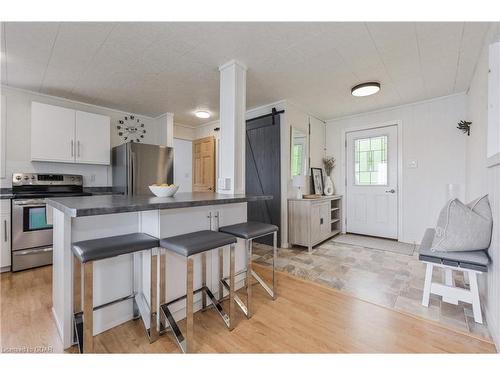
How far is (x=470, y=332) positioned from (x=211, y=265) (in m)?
1.94

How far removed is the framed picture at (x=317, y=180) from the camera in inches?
169

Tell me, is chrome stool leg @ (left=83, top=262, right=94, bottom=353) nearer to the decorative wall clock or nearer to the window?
the decorative wall clock

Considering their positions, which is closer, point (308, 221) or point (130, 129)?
point (308, 221)

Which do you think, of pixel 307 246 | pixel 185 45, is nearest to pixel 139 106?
pixel 185 45

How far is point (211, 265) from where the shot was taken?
6.52 feet

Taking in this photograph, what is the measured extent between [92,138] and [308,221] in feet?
11.7

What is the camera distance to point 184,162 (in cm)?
561

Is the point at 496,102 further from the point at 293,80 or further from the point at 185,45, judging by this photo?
the point at 185,45

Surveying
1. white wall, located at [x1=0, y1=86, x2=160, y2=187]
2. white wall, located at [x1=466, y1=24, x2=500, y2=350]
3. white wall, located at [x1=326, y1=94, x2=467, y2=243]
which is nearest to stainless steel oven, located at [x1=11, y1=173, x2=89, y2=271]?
white wall, located at [x1=0, y1=86, x2=160, y2=187]

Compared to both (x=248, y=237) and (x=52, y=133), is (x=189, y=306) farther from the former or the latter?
(x=52, y=133)

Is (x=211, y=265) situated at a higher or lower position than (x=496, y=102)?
lower

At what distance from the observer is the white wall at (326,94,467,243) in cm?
337

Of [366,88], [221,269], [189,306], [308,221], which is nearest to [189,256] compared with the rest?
[189,306]

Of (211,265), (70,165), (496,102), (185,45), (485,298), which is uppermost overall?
(185,45)
